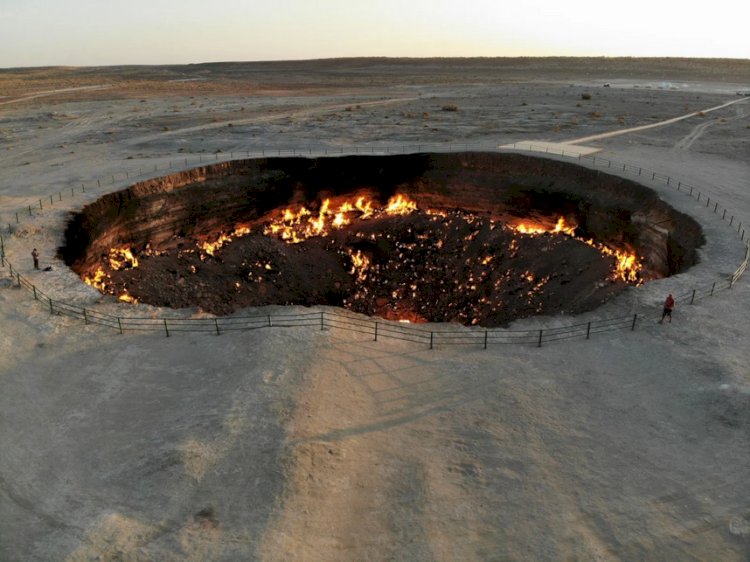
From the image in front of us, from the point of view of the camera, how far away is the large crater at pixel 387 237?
28.0m

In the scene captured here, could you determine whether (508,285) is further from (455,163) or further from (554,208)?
(455,163)

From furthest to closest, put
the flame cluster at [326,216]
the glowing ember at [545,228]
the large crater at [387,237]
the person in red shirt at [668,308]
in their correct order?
the flame cluster at [326,216]
the glowing ember at [545,228]
the large crater at [387,237]
the person in red shirt at [668,308]

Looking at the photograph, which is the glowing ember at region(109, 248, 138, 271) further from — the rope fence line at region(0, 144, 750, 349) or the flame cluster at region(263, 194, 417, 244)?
the rope fence line at region(0, 144, 750, 349)

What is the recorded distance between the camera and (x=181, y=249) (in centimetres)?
3397

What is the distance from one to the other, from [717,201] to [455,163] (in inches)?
695

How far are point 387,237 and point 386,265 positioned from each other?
95.2 inches

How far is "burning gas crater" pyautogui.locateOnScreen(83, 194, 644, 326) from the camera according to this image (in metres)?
27.9

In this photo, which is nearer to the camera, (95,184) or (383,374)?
(383,374)

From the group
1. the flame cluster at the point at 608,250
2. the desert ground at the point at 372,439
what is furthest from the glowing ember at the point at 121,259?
the flame cluster at the point at 608,250

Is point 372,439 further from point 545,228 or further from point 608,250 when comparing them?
point 545,228

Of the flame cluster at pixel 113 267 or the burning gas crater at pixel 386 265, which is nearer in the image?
the flame cluster at pixel 113 267

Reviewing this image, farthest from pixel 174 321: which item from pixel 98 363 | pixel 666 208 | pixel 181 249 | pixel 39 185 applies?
pixel 666 208

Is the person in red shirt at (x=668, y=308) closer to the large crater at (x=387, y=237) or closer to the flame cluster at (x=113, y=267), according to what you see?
the large crater at (x=387, y=237)

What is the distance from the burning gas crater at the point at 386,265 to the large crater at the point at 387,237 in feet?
0.36
